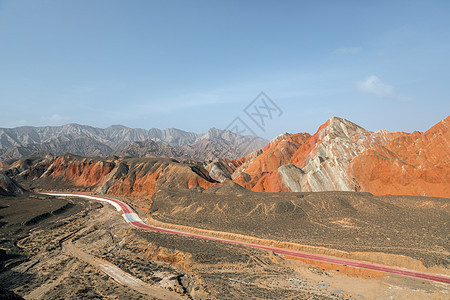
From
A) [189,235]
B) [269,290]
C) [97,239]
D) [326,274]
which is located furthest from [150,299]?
[97,239]

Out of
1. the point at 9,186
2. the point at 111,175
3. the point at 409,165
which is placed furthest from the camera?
the point at 111,175

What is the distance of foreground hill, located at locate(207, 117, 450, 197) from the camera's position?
5259 centimetres

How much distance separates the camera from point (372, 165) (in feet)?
194

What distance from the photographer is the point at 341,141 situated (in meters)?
70.6

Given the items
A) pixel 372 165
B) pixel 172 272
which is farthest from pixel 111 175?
pixel 372 165

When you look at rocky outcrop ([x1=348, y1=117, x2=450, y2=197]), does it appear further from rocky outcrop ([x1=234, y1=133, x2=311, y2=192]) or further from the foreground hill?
rocky outcrop ([x1=234, y1=133, x2=311, y2=192])

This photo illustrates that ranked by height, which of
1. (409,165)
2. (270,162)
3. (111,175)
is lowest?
(111,175)

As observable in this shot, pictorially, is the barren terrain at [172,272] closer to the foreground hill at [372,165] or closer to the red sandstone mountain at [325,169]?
the foreground hill at [372,165]

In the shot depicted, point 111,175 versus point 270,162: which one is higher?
point 270,162

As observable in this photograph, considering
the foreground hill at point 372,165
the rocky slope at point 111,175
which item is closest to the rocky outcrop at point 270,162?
the foreground hill at point 372,165

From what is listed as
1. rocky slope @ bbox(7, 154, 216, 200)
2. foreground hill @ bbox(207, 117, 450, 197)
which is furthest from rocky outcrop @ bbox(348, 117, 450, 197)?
rocky slope @ bbox(7, 154, 216, 200)

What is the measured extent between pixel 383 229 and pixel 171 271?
101ft

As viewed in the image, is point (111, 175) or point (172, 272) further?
point (111, 175)

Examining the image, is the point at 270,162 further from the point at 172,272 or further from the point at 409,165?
the point at 172,272
